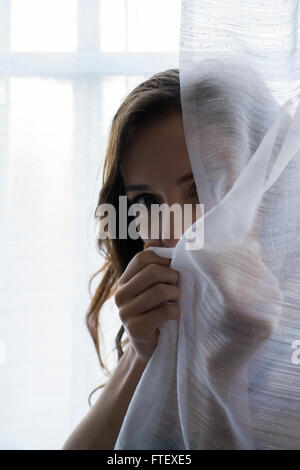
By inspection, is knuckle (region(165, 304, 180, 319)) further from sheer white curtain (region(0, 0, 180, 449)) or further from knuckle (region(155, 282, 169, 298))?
sheer white curtain (region(0, 0, 180, 449))

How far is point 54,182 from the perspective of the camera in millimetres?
961

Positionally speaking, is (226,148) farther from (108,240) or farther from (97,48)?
(97,48)

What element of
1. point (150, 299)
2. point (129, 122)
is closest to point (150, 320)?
point (150, 299)

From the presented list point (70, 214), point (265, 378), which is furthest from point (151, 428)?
point (70, 214)

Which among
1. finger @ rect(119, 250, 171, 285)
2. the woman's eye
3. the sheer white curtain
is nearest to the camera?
finger @ rect(119, 250, 171, 285)

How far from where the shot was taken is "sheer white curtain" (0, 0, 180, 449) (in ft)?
2.94

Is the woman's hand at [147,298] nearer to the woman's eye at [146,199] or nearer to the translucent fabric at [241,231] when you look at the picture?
the translucent fabric at [241,231]

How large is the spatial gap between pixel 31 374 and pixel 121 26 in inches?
29.9

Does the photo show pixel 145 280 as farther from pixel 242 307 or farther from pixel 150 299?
pixel 242 307

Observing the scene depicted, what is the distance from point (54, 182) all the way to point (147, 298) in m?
0.55

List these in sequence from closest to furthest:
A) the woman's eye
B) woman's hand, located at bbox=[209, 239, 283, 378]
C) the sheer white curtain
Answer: woman's hand, located at bbox=[209, 239, 283, 378]
the woman's eye
the sheer white curtain

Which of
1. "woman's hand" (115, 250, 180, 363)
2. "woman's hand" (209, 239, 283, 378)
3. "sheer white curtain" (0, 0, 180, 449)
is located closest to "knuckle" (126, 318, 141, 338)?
"woman's hand" (115, 250, 180, 363)

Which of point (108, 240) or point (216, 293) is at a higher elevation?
point (108, 240)
